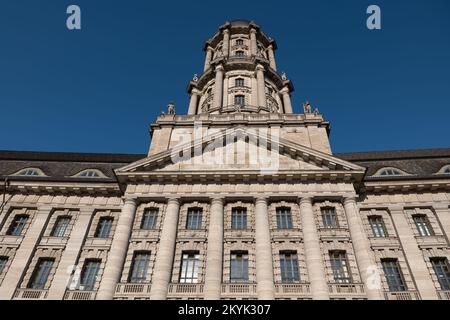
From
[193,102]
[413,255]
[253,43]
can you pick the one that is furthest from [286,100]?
[413,255]

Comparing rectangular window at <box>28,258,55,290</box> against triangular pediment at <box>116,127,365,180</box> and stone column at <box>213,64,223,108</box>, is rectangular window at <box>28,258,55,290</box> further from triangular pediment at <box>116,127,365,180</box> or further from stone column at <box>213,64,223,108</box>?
stone column at <box>213,64,223,108</box>

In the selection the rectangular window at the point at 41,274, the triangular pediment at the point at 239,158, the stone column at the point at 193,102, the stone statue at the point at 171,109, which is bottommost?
the rectangular window at the point at 41,274

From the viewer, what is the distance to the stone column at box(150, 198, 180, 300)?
19203 mm

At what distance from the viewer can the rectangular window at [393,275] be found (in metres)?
20.7

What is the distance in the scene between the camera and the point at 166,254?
68.2ft

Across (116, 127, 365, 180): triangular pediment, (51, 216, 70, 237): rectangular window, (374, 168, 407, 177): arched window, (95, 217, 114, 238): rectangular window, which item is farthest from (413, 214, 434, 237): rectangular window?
(51, 216, 70, 237): rectangular window

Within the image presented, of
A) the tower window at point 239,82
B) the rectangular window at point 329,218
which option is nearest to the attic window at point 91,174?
the rectangular window at point 329,218

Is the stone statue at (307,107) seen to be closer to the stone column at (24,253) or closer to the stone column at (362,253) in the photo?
the stone column at (362,253)

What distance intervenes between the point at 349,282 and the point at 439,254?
7.35 m

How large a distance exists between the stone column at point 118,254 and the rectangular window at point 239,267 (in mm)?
7270

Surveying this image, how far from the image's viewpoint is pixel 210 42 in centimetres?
→ 5409

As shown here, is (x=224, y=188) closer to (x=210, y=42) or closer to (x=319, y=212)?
(x=319, y=212)

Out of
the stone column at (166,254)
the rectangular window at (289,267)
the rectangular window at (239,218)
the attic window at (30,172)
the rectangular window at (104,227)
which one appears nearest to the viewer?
the stone column at (166,254)
